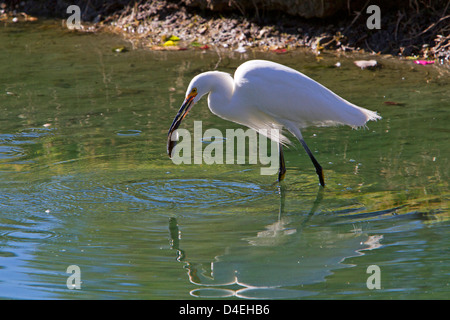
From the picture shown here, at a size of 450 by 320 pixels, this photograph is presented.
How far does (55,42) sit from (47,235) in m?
6.17

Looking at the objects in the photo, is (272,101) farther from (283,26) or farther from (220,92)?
(283,26)

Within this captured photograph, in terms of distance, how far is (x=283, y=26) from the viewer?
29.9 ft

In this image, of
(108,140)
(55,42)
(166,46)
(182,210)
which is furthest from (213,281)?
(55,42)

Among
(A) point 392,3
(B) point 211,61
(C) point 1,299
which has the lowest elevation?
(C) point 1,299

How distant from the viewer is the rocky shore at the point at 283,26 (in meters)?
8.37

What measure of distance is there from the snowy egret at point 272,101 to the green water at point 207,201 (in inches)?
16.1

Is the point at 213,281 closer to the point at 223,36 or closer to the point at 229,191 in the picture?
the point at 229,191

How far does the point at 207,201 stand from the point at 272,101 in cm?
99

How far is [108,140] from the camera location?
5.94 m

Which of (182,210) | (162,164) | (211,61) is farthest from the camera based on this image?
(211,61)
